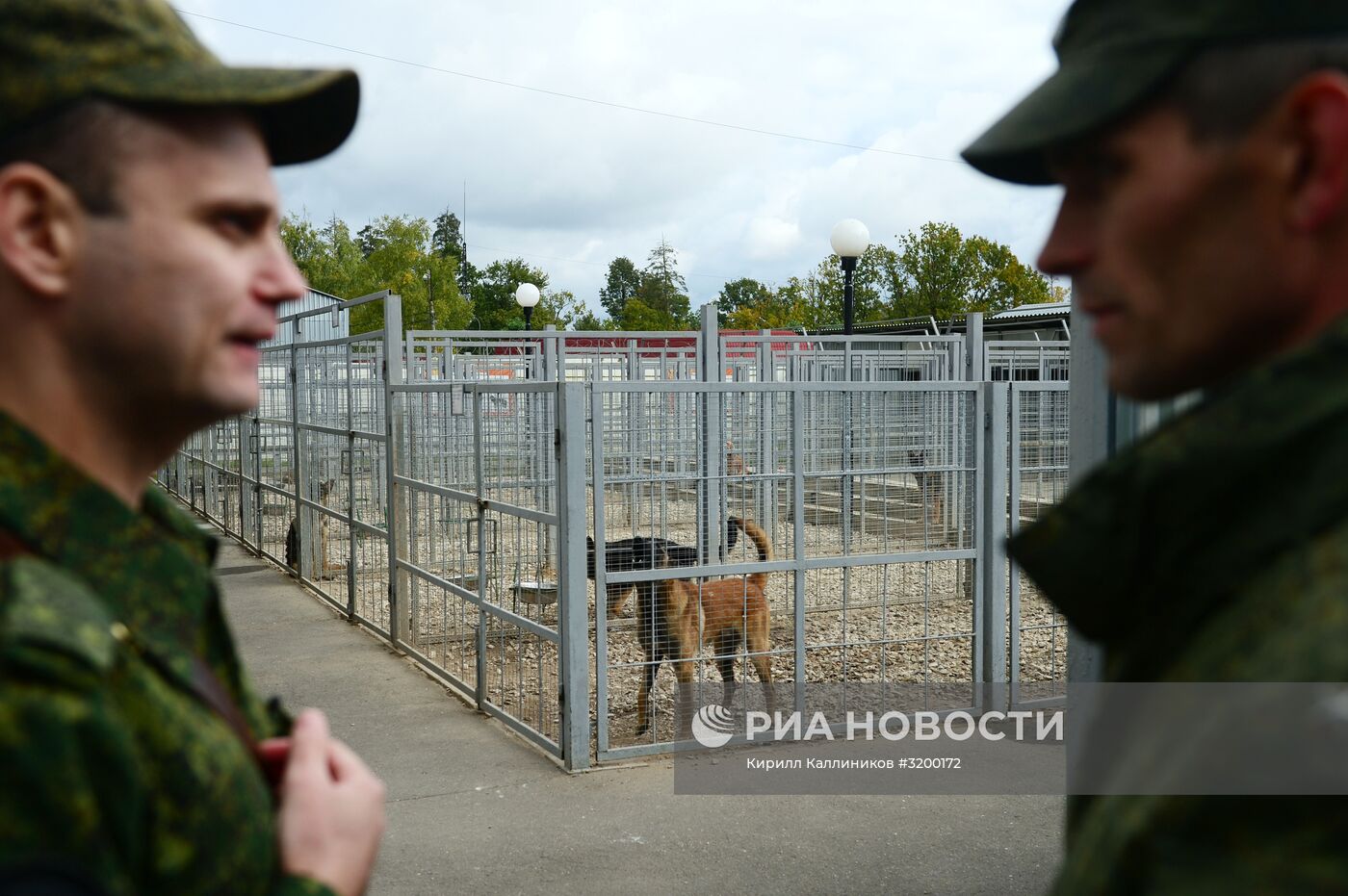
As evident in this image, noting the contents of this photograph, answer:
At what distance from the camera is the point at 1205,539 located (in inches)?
32.4

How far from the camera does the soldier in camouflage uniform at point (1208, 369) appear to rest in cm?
70

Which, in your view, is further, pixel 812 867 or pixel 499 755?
pixel 499 755

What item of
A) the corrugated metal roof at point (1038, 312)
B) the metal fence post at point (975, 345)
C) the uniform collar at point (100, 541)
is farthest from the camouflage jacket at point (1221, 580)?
the corrugated metal roof at point (1038, 312)

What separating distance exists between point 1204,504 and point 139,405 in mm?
947

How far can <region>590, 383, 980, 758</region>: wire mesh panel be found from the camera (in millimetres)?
6348

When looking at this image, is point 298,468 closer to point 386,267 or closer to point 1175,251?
point 1175,251

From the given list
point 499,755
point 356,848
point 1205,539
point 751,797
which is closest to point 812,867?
point 751,797

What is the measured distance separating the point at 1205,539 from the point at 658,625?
566 cm

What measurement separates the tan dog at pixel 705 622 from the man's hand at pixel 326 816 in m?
5.05

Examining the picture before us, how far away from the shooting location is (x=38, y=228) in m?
1.02

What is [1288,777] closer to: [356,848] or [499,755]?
[356,848]

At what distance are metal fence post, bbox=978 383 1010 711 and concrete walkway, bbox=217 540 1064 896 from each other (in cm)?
143

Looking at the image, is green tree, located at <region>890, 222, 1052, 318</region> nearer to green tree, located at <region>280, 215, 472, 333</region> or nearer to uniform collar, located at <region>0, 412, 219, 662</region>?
green tree, located at <region>280, 215, 472, 333</region>

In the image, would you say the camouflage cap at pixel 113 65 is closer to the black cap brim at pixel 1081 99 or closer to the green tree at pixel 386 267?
the black cap brim at pixel 1081 99
